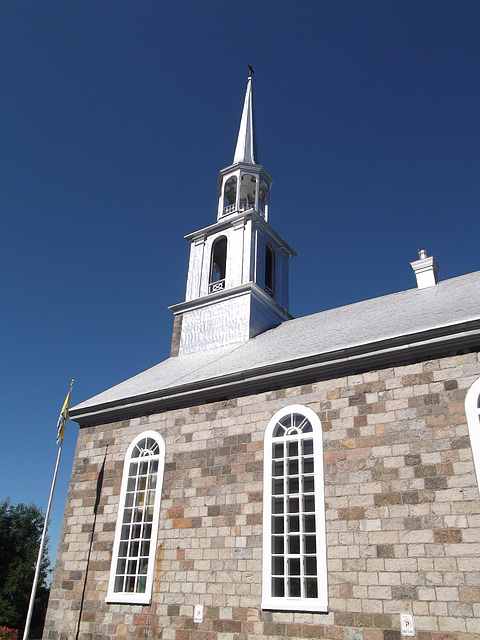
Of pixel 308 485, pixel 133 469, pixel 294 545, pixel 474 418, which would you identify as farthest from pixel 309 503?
pixel 133 469

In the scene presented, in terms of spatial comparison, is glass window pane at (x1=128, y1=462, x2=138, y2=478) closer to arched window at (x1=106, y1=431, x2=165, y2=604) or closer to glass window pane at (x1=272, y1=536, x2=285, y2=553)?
arched window at (x1=106, y1=431, x2=165, y2=604)

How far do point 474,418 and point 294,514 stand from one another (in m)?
3.49

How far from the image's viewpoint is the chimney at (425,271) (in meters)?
14.3

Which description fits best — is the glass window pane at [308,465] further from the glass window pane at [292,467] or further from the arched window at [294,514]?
the glass window pane at [292,467]

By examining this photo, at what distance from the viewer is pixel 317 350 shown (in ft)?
35.0

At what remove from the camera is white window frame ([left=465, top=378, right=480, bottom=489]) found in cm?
812

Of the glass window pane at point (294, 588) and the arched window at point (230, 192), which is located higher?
the arched window at point (230, 192)

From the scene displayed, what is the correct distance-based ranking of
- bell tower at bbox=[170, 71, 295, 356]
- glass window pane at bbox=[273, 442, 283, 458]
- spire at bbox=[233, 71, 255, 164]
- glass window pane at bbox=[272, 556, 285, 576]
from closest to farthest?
glass window pane at bbox=[272, 556, 285, 576]
glass window pane at bbox=[273, 442, 283, 458]
bell tower at bbox=[170, 71, 295, 356]
spire at bbox=[233, 71, 255, 164]

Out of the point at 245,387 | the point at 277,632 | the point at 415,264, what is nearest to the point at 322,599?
the point at 277,632

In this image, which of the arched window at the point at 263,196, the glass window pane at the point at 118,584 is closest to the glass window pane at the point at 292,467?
the glass window pane at the point at 118,584

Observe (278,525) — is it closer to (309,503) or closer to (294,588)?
(309,503)

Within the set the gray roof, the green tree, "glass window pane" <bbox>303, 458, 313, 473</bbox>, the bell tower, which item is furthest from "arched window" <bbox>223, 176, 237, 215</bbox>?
the green tree

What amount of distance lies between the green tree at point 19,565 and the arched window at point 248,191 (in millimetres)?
27436

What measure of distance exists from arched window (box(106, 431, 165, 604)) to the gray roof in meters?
1.01
